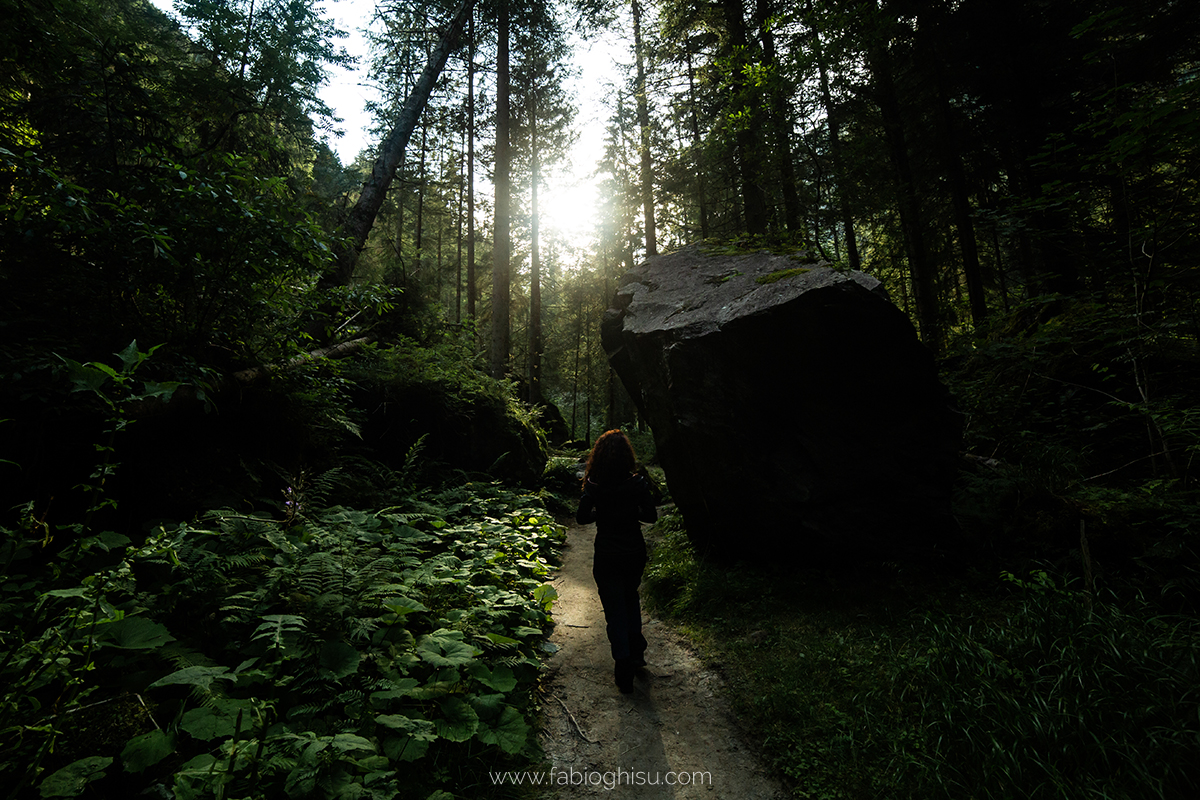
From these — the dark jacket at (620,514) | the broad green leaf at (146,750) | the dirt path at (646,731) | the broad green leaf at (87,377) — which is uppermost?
the broad green leaf at (87,377)

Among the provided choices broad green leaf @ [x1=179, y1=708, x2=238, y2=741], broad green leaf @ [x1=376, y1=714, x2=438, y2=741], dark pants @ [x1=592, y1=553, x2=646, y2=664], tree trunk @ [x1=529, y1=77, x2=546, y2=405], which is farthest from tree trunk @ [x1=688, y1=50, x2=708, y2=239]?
broad green leaf @ [x1=179, y1=708, x2=238, y2=741]

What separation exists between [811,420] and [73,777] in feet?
18.9

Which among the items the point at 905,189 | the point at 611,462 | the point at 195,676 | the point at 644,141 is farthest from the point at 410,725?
the point at 644,141

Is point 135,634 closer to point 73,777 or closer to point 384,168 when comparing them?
point 73,777

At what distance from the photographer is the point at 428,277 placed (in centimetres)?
1316

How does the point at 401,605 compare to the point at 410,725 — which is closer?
the point at 410,725

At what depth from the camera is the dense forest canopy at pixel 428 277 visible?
3105 mm

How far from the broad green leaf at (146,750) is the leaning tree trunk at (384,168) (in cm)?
691

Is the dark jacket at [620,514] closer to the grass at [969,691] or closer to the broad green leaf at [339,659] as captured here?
the grass at [969,691]

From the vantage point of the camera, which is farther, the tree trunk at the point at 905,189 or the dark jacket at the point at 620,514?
the tree trunk at the point at 905,189

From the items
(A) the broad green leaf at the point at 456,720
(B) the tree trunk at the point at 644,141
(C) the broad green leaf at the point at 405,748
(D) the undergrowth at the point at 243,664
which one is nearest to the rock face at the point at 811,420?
(D) the undergrowth at the point at 243,664

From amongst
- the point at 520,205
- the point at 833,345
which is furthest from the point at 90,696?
the point at 520,205

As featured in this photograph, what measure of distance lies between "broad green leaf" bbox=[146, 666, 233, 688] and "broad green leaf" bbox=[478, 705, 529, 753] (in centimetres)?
142

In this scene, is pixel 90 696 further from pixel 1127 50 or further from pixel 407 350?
pixel 1127 50
